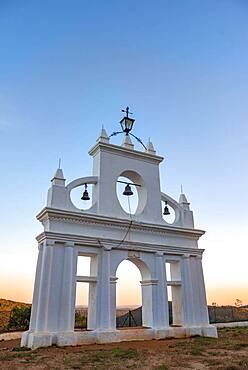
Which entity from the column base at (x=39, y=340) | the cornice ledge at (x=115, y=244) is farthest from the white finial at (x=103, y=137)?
the column base at (x=39, y=340)

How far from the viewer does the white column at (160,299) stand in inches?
506

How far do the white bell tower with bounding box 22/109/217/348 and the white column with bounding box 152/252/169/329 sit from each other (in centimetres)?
4

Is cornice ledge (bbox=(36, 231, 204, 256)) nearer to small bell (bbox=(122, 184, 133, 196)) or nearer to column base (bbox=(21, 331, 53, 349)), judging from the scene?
small bell (bbox=(122, 184, 133, 196))

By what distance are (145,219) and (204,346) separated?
5442 mm

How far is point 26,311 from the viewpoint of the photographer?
18672mm

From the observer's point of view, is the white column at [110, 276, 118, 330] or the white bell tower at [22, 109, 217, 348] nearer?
the white bell tower at [22, 109, 217, 348]

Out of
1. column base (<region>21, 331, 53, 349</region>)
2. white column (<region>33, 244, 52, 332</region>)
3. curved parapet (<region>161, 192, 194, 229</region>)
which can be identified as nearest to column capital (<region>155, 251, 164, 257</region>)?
curved parapet (<region>161, 192, 194, 229</region>)

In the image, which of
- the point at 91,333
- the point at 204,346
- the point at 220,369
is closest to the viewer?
the point at 220,369

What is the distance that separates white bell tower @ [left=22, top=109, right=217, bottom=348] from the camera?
11.1 m

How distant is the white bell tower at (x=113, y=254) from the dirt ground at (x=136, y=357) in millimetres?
1095

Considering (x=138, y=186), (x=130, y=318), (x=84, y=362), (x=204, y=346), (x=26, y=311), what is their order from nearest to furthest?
(x=84, y=362) < (x=204, y=346) < (x=138, y=186) < (x=130, y=318) < (x=26, y=311)

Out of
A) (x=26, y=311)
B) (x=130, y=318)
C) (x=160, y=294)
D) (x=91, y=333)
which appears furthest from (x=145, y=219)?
(x=26, y=311)

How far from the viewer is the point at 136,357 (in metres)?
8.48

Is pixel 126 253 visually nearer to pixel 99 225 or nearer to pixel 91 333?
pixel 99 225
